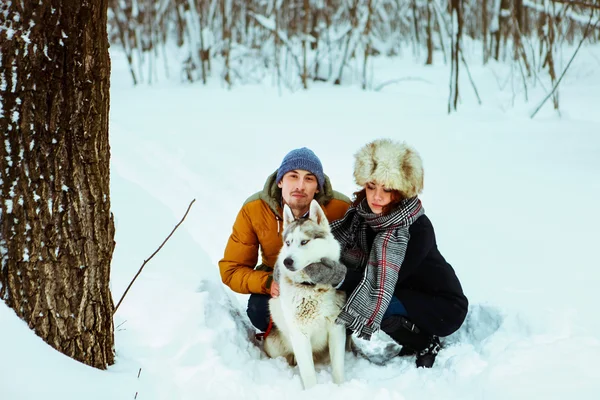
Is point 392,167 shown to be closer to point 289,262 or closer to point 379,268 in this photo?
point 379,268

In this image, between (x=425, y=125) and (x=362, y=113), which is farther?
(x=362, y=113)

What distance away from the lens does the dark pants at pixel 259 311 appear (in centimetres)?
362

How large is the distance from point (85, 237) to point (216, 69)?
11.1 m

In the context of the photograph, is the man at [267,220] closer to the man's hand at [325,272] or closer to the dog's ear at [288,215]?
the dog's ear at [288,215]

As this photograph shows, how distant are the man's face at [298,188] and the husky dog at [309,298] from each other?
280 millimetres

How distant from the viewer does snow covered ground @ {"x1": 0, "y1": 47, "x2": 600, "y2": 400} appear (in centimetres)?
269

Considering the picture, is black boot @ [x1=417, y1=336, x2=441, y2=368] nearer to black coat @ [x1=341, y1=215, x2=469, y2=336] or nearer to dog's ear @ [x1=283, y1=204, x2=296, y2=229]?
black coat @ [x1=341, y1=215, x2=469, y2=336]

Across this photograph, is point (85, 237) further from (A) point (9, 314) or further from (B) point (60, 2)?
(B) point (60, 2)

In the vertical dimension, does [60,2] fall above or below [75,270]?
above

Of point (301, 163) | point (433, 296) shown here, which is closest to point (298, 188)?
point (301, 163)

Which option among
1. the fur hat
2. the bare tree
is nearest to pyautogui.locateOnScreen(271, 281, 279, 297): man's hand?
the fur hat

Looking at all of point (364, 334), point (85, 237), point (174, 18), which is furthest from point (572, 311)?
point (174, 18)

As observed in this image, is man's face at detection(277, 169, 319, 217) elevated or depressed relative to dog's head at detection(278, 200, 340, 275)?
elevated

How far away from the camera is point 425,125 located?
25.3 feet
